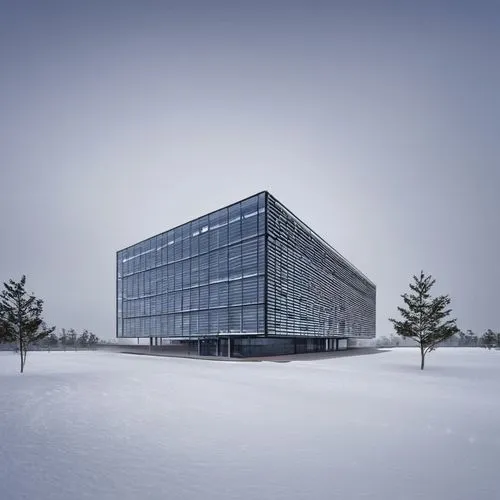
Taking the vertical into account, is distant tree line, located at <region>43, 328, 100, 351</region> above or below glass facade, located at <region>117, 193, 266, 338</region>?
below

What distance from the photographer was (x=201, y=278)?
5538 centimetres

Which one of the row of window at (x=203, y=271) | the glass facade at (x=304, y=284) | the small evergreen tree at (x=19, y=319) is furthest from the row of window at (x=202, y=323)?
the small evergreen tree at (x=19, y=319)

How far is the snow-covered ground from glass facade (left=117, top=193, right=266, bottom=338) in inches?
1179

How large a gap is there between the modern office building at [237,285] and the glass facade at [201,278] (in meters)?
0.13

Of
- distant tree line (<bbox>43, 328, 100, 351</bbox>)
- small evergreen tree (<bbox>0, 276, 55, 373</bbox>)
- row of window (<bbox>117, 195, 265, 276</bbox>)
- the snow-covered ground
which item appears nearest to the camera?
the snow-covered ground

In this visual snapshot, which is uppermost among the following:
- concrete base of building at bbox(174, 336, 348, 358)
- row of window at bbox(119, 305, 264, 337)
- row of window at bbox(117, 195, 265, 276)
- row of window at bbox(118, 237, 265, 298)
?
row of window at bbox(117, 195, 265, 276)

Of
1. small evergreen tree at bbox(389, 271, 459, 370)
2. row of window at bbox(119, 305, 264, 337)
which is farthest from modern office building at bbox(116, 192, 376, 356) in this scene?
small evergreen tree at bbox(389, 271, 459, 370)

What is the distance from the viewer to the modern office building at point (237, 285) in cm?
4631

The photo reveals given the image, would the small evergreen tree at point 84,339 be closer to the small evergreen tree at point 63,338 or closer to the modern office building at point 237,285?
the small evergreen tree at point 63,338

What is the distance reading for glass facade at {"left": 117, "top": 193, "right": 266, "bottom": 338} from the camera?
4666 centimetres

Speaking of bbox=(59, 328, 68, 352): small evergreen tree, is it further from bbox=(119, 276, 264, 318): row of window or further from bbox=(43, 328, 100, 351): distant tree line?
bbox=(119, 276, 264, 318): row of window

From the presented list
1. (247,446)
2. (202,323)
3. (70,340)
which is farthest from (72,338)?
(247,446)

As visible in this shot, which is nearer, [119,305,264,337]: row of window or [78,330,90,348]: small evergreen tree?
[119,305,264,337]: row of window

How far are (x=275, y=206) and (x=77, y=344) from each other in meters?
77.7
